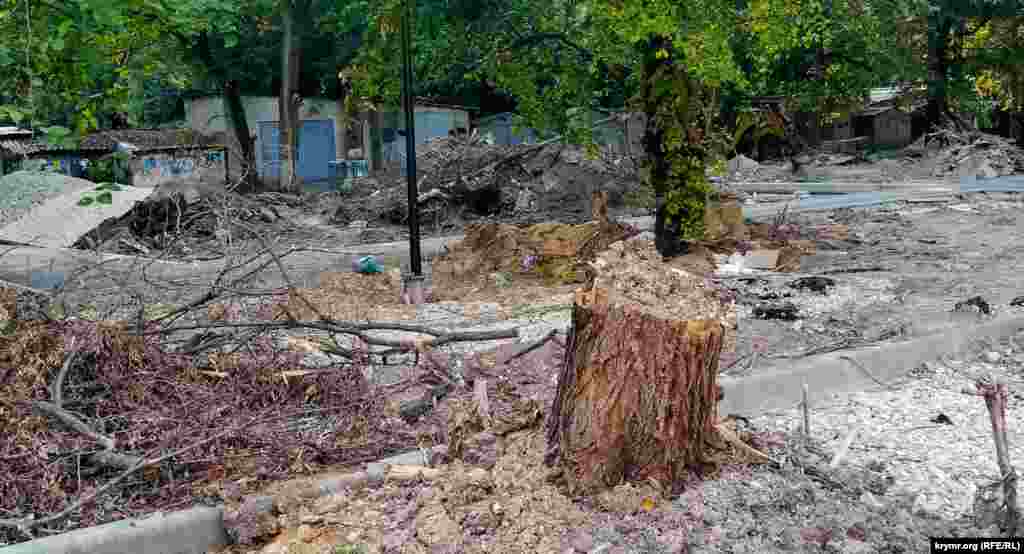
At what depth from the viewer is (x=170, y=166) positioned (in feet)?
73.0

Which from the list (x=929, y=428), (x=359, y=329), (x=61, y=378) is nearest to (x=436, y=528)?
(x=61, y=378)

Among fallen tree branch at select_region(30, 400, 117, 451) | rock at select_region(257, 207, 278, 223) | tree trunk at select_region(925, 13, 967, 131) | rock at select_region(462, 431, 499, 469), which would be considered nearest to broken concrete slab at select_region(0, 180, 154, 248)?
rock at select_region(257, 207, 278, 223)

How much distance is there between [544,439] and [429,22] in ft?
30.5

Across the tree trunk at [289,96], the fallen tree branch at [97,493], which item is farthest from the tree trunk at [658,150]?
the tree trunk at [289,96]

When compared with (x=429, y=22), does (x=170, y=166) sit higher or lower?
lower

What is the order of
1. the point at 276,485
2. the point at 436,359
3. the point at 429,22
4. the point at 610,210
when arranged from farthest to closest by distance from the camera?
the point at 610,210, the point at 429,22, the point at 436,359, the point at 276,485

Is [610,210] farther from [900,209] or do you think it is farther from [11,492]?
[11,492]

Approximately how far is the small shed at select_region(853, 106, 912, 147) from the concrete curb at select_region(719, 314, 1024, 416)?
3712 cm

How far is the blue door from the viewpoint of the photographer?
31.9 meters

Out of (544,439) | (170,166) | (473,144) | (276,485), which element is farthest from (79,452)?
(170,166)

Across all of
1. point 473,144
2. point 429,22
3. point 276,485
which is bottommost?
point 276,485

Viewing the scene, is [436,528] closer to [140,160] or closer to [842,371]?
[842,371]

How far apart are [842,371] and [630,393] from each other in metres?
2.65

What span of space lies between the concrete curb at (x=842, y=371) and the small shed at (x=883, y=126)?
122 feet
